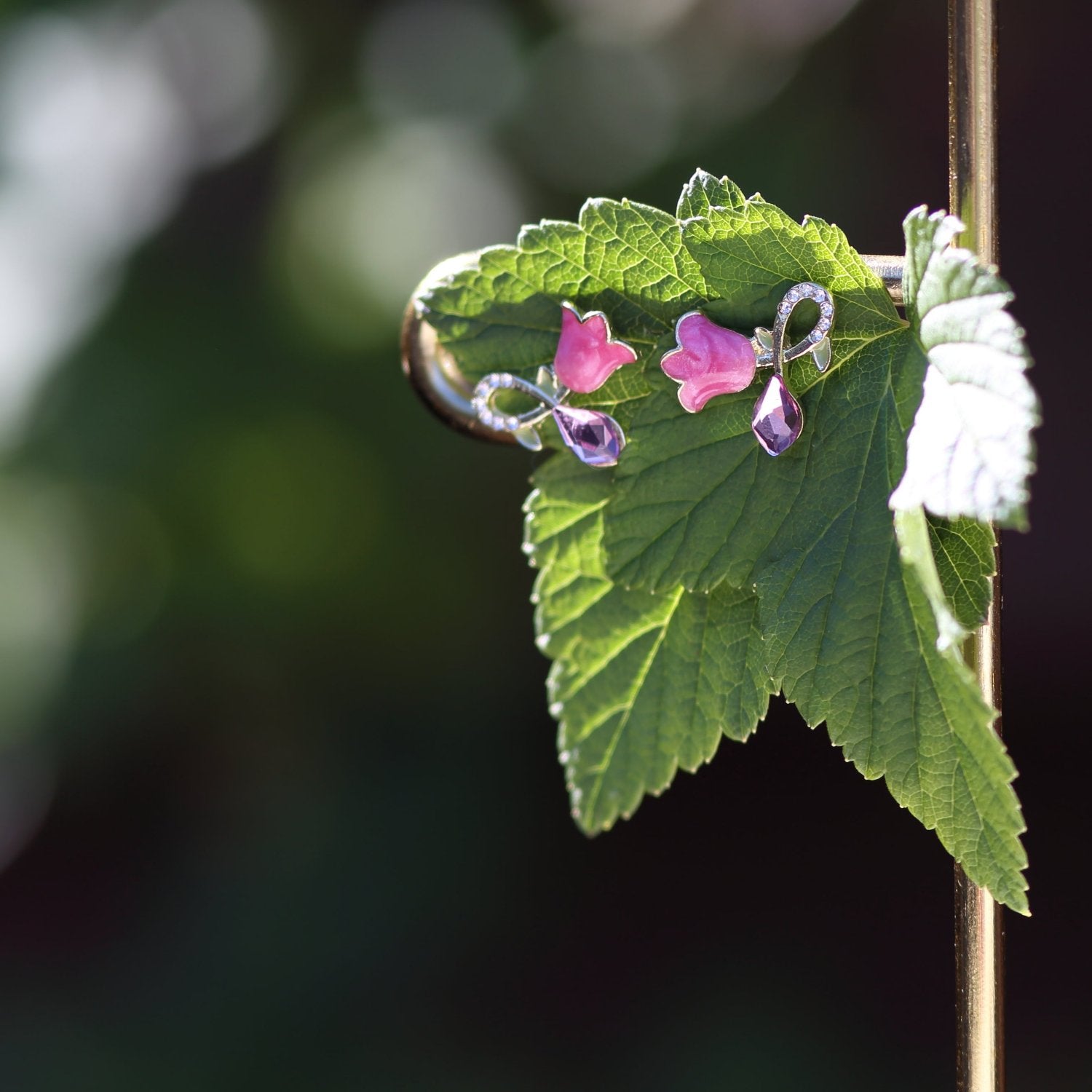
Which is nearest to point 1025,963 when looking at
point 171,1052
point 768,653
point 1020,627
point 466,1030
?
point 1020,627

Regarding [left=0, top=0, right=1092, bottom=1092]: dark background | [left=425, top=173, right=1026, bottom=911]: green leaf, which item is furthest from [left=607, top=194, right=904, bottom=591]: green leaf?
[left=0, top=0, right=1092, bottom=1092]: dark background

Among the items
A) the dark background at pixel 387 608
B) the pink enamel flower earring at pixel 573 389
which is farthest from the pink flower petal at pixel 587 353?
the dark background at pixel 387 608

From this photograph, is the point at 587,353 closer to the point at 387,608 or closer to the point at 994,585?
the point at 994,585

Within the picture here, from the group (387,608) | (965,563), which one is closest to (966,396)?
(965,563)

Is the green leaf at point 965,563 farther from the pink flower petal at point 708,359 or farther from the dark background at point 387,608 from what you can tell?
the dark background at point 387,608

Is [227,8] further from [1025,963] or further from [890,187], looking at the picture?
[1025,963]

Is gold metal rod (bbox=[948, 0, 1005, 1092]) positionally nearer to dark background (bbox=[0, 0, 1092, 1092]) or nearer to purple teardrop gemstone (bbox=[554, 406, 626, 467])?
purple teardrop gemstone (bbox=[554, 406, 626, 467])

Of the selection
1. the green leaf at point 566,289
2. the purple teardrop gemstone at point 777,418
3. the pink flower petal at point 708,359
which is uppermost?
the green leaf at point 566,289
